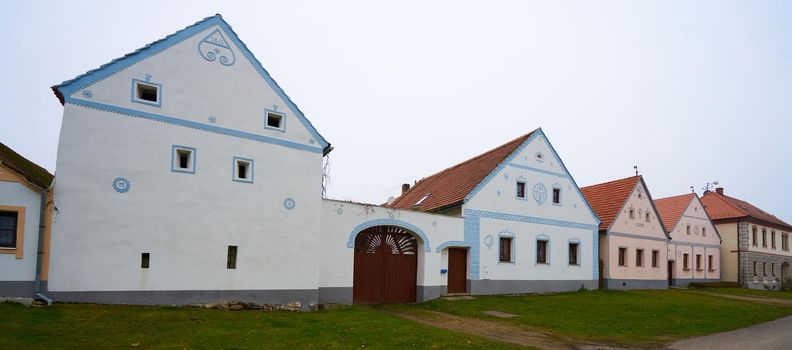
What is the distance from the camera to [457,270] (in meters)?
23.3

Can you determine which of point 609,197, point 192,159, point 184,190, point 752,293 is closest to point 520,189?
point 609,197

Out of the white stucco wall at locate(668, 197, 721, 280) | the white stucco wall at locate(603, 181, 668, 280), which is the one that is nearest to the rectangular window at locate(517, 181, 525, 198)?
the white stucco wall at locate(603, 181, 668, 280)

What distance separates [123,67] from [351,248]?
30.7 ft

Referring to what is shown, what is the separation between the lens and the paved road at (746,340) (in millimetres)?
12930

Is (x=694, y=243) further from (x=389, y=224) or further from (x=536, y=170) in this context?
(x=389, y=224)

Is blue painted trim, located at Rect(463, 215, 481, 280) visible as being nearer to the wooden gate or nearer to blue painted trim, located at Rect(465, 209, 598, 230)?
blue painted trim, located at Rect(465, 209, 598, 230)

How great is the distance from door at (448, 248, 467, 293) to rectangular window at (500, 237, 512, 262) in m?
2.17

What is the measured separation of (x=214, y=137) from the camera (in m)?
16.3

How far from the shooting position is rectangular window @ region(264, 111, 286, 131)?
17.5m

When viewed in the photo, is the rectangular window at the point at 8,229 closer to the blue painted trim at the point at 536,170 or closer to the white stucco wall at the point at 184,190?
the white stucco wall at the point at 184,190

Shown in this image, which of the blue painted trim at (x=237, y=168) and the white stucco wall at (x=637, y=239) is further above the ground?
the blue painted trim at (x=237, y=168)

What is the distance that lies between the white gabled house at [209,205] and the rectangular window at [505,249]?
9.81 feet

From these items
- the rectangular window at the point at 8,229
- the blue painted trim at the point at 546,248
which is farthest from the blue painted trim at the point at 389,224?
the rectangular window at the point at 8,229

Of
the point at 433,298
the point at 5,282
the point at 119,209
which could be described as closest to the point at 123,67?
the point at 119,209
